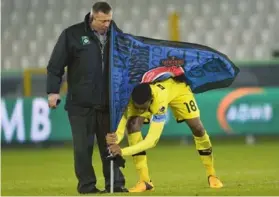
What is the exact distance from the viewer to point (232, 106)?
66.7 ft

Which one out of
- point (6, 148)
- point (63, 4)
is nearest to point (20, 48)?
point (63, 4)

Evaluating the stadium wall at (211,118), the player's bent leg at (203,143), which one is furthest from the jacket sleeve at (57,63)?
the stadium wall at (211,118)

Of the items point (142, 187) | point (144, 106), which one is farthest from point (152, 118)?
point (142, 187)

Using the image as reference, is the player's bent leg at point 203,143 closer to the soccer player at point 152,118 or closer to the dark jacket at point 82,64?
the soccer player at point 152,118

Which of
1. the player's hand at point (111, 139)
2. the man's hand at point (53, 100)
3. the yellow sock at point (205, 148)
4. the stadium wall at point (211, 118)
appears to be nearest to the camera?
the player's hand at point (111, 139)

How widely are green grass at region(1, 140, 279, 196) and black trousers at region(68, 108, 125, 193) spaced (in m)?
0.23

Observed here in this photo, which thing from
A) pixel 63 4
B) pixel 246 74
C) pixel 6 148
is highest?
pixel 63 4

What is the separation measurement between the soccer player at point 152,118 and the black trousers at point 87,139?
283mm

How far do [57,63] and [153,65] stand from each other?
1062 millimetres

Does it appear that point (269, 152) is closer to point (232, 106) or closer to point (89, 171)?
point (232, 106)

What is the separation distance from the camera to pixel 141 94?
10.8 metres

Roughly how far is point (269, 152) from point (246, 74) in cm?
287

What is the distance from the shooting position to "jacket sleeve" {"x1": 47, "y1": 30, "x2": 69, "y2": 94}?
11.2 metres

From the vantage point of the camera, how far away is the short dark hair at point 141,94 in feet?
35.2
